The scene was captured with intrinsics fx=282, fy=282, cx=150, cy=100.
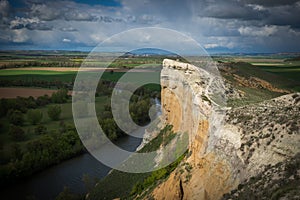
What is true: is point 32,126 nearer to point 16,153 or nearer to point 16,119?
point 16,119

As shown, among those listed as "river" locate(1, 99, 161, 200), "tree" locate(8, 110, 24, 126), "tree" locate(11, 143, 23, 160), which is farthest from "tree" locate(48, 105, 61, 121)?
"tree" locate(11, 143, 23, 160)

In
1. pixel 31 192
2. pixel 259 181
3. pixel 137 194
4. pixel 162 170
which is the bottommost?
pixel 31 192

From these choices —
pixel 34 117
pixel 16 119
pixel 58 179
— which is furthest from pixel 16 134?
pixel 58 179

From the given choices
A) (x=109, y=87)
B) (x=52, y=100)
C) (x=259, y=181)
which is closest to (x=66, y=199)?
→ (x=259, y=181)

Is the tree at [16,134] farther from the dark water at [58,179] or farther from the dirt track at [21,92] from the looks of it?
the dirt track at [21,92]

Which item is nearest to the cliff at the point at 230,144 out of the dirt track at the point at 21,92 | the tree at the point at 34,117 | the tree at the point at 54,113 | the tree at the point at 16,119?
the tree at the point at 34,117

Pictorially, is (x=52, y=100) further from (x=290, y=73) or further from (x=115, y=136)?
(x=290, y=73)

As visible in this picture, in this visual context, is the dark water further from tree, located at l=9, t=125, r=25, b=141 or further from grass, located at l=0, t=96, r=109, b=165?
tree, located at l=9, t=125, r=25, b=141
